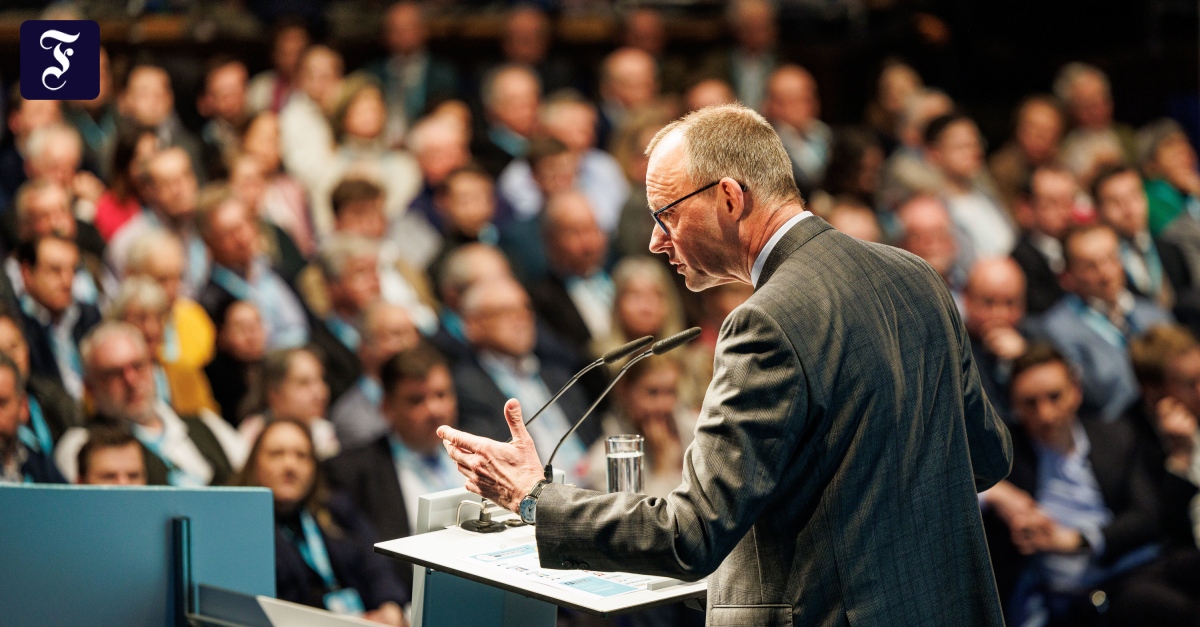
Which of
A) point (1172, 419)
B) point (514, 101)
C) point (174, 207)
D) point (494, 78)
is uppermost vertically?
point (494, 78)

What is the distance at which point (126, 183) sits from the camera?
11.8 ft

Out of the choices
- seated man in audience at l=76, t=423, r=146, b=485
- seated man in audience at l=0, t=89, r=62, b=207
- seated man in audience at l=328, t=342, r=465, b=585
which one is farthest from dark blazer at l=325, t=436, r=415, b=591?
seated man in audience at l=0, t=89, r=62, b=207

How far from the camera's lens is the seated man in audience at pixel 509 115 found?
14.1 ft

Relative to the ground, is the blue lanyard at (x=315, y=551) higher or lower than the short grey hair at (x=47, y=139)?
lower

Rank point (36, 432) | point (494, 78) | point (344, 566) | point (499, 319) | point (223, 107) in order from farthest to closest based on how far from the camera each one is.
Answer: point (494, 78) < point (223, 107) < point (499, 319) < point (36, 432) < point (344, 566)

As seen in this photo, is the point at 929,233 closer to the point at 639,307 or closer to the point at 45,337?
the point at 639,307

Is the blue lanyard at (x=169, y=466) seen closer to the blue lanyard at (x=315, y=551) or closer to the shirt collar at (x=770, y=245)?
the blue lanyard at (x=315, y=551)

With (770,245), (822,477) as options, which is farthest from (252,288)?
(822,477)

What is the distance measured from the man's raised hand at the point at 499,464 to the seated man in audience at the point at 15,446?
185cm

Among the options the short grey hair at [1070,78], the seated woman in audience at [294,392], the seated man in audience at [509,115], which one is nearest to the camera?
the seated woman in audience at [294,392]

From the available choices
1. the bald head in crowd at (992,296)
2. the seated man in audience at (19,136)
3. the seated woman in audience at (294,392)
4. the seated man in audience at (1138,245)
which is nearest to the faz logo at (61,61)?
the seated man in audience at (19,136)

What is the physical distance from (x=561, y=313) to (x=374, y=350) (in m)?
0.65

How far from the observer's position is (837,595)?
1.25m

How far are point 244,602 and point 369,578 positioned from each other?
108cm
